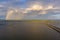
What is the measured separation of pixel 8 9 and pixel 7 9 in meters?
0.11

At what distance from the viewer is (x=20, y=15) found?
17703mm

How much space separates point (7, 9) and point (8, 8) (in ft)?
0.39

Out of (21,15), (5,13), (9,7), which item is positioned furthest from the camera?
(21,15)

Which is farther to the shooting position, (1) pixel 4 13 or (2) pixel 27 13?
(2) pixel 27 13

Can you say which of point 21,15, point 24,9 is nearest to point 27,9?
point 24,9

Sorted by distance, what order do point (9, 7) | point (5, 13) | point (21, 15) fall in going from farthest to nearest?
point (21, 15), point (9, 7), point (5, 13)

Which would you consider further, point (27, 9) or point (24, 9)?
point (24, 9)

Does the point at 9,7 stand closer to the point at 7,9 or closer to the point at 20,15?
the point at 7,9

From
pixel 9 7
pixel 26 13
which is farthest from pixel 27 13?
pixel 9 7

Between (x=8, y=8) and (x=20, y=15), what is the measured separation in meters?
2.84

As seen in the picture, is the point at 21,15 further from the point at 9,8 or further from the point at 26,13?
the point at 9,8

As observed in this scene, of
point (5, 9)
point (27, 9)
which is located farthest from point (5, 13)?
point (27, 9)

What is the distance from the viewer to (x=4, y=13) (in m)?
14.4

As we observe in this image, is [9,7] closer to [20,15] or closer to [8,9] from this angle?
[8,9]
